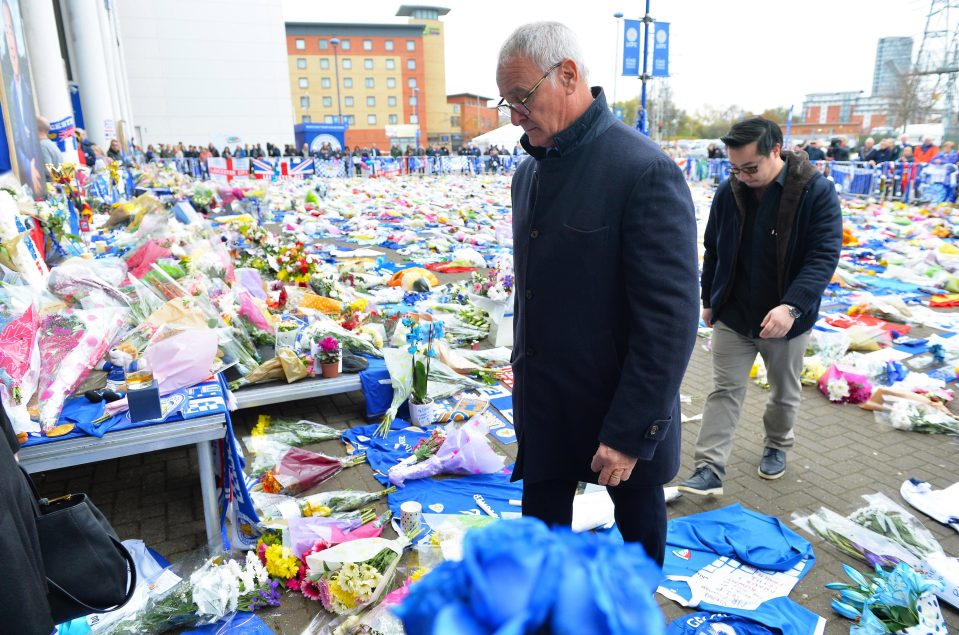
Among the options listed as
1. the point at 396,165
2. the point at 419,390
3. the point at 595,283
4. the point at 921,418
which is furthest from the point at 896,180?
the point at 396,165

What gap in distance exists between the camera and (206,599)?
Answer: 2680mm

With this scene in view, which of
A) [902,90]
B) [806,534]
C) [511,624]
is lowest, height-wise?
[806,534]

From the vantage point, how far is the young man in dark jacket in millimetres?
3242

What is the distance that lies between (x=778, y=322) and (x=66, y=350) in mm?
3843

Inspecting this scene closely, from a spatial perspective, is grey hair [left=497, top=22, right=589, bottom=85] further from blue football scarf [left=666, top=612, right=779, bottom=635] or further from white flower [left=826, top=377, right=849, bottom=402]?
white flower [left=826, top=377, right=849, bottom=402]

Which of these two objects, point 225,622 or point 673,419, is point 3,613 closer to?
point 225,622

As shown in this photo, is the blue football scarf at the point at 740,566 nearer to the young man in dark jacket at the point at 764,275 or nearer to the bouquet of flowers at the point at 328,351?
the young man in dark jacket at the point at 764,275

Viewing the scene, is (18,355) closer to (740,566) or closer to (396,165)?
(740,566)

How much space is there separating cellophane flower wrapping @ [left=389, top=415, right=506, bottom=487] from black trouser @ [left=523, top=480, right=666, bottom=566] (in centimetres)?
183

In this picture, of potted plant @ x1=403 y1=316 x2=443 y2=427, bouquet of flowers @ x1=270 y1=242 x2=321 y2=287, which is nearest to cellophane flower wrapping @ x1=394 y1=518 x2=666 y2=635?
potted plant @ x1=403 y1=316 x2=443 y2=427

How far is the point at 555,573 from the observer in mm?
689

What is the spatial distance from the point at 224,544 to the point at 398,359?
1.90 m

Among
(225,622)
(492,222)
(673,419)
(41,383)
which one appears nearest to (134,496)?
(41,383)

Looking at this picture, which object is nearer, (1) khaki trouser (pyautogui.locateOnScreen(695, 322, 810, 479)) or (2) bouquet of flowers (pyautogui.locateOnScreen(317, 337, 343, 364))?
(1) khaki trouser (pyautogui.locateOnScreen(695, 322, 810, 479))
